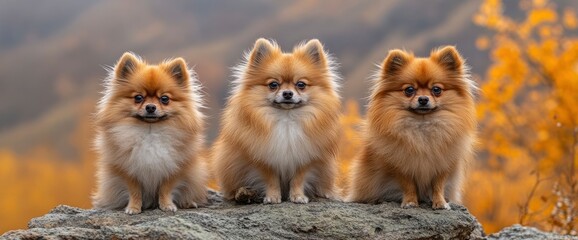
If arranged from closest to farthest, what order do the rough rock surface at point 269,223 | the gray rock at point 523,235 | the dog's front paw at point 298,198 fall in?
the rough rock surface at point 269,223, the dog's front paw at point 298,198, the gray rock at point 523,235

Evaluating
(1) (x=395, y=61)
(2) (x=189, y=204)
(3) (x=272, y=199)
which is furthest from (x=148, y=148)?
(1) (x=395, y=61)

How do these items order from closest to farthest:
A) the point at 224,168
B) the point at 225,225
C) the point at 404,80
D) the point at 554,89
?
the point at 225,225
the point at 404,80
the point at 224,168
the point at 554,89

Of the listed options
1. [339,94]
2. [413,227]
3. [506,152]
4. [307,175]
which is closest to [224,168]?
[307,175]

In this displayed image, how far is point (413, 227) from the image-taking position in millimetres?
5715

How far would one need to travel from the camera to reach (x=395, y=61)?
19.5 ft

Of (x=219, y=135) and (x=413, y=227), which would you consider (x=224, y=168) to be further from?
(x=413, y=227)

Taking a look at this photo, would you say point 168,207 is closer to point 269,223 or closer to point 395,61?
point 269,223

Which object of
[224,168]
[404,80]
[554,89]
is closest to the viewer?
[404,80]

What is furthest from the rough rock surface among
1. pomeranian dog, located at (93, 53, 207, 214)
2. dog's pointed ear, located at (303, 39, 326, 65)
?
dog's pointed ear, located at (303, 39, 326, 65)

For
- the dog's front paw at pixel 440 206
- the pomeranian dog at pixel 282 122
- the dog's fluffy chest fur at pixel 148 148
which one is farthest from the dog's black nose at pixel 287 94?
the dog's front paw at pixel 440 206

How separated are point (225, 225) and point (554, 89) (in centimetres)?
795

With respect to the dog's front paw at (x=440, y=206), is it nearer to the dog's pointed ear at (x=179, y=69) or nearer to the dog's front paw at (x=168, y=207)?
the dog's front paw at (x=168, y=207)

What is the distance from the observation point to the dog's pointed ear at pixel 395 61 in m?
5.92

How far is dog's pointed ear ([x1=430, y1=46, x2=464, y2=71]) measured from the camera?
5.95 metres
